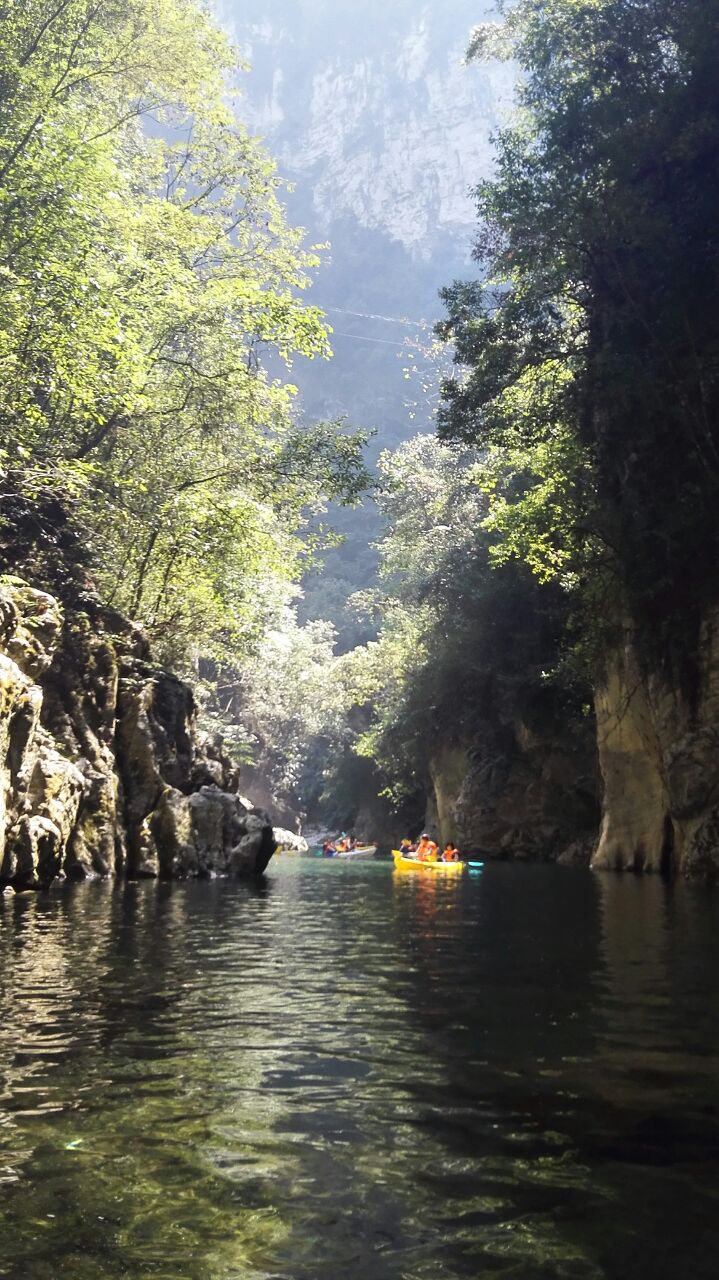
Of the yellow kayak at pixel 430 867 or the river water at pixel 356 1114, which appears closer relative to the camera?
the river water at pixel 356 1114

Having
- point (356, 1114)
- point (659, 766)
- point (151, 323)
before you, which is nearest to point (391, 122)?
point (151, 323)

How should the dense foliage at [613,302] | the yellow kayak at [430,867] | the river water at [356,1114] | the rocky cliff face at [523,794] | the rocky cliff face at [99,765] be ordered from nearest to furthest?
the river water at [356,1114], the rocky cliff face at [99,765], the dense foliage at [613,302], the yellow kayak at [430,867], the rocky cliff face at [523,794]

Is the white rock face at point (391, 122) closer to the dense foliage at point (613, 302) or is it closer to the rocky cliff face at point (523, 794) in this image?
the rocky cliff face at point (523, 794)

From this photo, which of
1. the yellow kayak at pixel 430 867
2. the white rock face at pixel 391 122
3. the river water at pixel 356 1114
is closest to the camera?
the river water at pixel 356 1114

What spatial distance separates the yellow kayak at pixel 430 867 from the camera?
1027 inches

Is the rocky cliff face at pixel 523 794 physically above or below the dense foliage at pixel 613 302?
below

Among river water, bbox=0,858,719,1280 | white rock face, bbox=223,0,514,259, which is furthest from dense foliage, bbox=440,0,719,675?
white rock face, bbox=223,0,514,259

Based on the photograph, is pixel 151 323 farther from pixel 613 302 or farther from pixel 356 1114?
pixel 356 1114

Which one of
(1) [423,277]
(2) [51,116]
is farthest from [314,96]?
→ (2) [51,116]

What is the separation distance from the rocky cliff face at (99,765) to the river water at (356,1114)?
6429mm

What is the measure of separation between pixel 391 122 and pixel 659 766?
15949cm

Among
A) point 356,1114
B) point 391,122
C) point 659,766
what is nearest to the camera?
point 356,1114

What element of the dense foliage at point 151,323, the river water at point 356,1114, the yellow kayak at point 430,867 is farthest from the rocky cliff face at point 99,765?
the river water at point 356,1114

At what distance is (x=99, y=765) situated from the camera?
18375 millimetres
